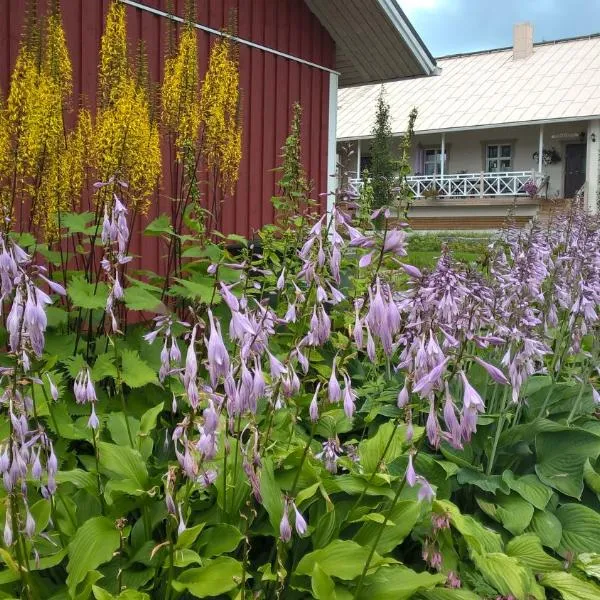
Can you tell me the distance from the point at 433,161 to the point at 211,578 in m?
27.6

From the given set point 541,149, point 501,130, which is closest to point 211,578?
point 541,149

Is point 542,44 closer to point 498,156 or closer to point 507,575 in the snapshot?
point 498,156

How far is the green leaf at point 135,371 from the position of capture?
2.99 meters

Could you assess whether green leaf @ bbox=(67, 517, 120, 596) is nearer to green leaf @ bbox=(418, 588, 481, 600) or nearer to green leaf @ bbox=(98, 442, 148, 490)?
green leaf @ bbox=(98, 442, 148, 490)

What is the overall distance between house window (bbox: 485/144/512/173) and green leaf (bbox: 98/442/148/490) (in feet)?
85.9

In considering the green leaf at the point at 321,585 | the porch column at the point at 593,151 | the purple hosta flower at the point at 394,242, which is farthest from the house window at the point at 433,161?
the purple hosta flower at the point at 394,242

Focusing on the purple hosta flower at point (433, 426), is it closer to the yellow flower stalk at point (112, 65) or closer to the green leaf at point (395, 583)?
the green leaf at point (395, 583)

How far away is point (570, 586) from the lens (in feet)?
8.76

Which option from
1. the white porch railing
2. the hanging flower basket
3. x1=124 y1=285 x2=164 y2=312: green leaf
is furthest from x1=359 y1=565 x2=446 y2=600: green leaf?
the hanging flower basket

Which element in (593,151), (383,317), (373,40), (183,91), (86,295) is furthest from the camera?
(593,151)

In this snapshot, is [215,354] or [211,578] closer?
[215,354]

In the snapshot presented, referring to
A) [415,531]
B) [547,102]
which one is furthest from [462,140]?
[415,531]

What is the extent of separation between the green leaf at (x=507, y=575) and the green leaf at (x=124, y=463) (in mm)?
1253

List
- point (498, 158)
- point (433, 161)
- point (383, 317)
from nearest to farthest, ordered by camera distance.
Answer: point (383, 317), point (498, 158), point (433, 161)
